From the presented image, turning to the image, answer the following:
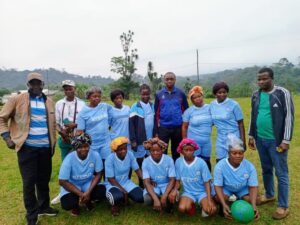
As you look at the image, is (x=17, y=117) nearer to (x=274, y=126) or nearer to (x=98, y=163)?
(x=98, y=163)

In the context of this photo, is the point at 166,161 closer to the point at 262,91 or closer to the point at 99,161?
the point at 99,161

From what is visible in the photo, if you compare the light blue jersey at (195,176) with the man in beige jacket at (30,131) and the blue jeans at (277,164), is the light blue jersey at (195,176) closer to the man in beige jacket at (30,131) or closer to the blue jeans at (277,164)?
the blue jeans at (277,164)

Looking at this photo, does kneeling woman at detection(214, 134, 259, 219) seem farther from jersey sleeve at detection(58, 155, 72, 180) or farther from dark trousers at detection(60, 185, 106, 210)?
jersey sleeve at detection(58, 155, 72, 180)

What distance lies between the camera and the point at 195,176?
4422 mm

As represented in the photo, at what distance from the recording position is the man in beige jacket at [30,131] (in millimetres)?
4105

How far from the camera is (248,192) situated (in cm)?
429

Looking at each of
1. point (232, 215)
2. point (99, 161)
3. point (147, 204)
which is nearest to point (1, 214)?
point (99, 161)

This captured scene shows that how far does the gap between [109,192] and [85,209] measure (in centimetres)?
64

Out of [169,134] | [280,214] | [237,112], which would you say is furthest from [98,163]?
[280,214]

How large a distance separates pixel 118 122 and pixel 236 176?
2.12m

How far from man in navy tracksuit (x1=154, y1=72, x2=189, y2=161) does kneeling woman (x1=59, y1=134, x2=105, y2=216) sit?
A: 123 centimetres

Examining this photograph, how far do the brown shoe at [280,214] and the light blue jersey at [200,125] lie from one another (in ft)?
4.32

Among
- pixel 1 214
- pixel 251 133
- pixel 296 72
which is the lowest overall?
pixel 1 214

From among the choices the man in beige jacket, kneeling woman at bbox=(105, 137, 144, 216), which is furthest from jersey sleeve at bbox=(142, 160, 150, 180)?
the man in beige jacket
